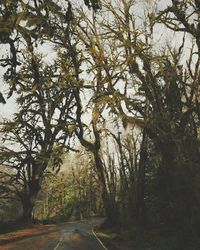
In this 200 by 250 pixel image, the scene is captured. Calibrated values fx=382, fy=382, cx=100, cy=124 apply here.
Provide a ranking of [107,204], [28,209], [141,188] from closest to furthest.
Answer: [141,188], [107,204], [28,209]

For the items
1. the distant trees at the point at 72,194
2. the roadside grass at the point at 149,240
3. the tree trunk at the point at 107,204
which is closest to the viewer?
the roadside grass at the point at 149,240

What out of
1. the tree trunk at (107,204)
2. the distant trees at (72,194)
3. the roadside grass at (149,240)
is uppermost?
the distant trees at (72,194)

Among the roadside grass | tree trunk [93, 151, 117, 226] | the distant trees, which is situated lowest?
the roadside grass

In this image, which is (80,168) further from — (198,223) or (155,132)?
(198,223)

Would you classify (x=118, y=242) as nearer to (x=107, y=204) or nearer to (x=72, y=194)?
(x=107, y=204)

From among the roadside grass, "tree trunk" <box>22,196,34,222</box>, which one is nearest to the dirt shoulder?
the roadside grass

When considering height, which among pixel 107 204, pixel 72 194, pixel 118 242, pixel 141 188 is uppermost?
pixel 72 194

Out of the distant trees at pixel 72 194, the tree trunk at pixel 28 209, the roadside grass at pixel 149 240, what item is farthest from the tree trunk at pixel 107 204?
the distant trees at pixel 72 194

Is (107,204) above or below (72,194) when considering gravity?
below

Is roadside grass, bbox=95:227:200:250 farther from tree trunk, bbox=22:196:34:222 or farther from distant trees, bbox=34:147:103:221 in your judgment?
distant trees, bbox=34:147:103:221

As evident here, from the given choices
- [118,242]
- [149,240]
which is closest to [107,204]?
[118,242]

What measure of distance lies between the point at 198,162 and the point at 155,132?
3691 millimetres

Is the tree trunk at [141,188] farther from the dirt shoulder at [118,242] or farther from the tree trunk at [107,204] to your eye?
the tree trunk at [107,204]

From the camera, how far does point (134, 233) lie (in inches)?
860
